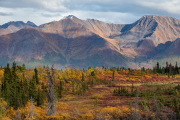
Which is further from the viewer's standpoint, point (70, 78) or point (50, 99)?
point (70, 78)

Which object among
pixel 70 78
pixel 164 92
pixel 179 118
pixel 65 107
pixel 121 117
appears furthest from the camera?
pixel 70 78

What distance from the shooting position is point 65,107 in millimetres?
38906

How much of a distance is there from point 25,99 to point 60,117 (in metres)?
12.3

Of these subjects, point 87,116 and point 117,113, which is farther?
point 87,116

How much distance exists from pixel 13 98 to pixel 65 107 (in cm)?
973

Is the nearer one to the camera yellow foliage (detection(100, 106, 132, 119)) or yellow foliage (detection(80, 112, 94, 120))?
yellow foliage (detection(100, 106, 132, 119))

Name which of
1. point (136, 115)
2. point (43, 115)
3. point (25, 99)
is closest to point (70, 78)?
point (25, 99)

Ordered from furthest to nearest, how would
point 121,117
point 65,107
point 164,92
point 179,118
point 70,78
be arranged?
point 70,78
point 164,92
point 65,107
point 121,117
point 179,118

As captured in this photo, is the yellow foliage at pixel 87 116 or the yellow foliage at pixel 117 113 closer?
the yellow foliage at pixel 117 113

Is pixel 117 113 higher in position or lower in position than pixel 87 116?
higher

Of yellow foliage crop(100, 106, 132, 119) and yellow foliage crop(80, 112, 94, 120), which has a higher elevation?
yellow foliage crop(100, 106, 132, 119)

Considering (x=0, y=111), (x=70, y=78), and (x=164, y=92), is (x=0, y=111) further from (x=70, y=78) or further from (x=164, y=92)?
(x=70, y=78)

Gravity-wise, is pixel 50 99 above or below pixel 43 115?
above

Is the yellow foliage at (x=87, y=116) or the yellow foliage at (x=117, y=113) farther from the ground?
the yellow foliage at (x=117, y=113)
